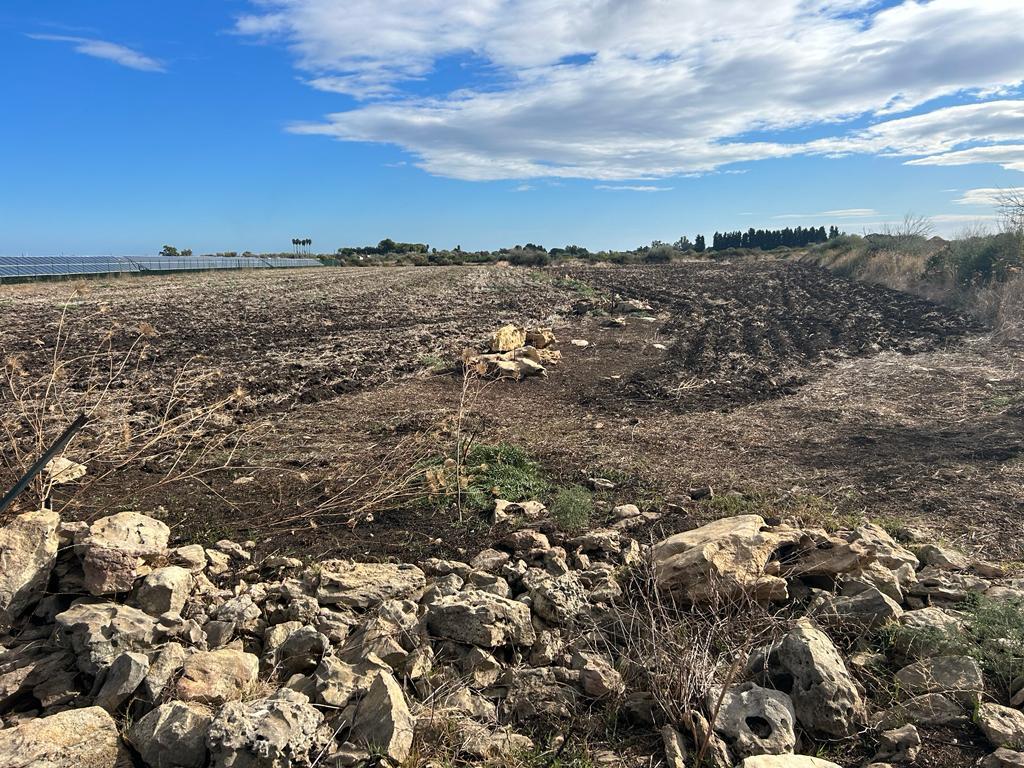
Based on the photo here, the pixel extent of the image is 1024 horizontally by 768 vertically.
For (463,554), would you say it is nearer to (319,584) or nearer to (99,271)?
(319,584)

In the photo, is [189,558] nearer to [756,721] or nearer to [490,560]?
[490,560]

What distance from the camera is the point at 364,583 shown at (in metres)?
4.15

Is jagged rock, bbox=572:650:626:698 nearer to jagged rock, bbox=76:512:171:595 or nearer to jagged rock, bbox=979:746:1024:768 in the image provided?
jagged rock, bbox=979:746:1024:768

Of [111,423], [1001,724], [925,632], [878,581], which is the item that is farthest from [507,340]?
[1001,724]

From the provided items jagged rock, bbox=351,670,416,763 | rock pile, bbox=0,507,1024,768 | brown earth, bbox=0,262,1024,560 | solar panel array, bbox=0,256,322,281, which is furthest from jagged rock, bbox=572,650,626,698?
solar panel array, bbox=0,256,322,281

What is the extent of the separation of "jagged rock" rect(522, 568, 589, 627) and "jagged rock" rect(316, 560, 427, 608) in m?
0.79

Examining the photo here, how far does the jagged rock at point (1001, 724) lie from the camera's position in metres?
2.98

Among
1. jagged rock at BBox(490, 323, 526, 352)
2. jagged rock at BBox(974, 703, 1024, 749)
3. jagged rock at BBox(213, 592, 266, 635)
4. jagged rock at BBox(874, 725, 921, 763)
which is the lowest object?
jagged rock at BBox(874, 725, 921, 763)

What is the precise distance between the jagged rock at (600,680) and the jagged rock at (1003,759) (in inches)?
62.2

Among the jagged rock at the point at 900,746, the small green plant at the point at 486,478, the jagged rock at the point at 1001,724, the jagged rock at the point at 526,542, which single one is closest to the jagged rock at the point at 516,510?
the small green plant at the point at 486,478

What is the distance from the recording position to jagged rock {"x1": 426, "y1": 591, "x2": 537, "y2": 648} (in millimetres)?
3609

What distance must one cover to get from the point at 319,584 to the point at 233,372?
7482 millimetres

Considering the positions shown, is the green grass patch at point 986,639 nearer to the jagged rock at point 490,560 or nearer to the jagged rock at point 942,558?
the jagged rock at point 942,558

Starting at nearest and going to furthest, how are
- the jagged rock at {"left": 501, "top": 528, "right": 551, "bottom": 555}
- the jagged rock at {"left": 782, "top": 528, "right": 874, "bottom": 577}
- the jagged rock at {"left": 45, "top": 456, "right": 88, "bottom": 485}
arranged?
1. the jagged rock at {"left": 782, "top": 528, "right": 874, "bottom": 577}
2. the jagged rock at {"left": 501, "top": 528, "right": 551, "bottom": 555}
3. the jagged rock at {"left": 45, "top": 456, "right": 88, "bottom": 485}
